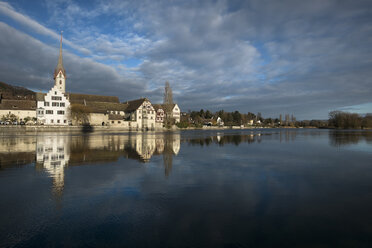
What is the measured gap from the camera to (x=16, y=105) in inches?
2616

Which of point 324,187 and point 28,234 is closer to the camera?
point 28,234

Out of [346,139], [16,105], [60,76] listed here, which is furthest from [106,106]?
[346,139]

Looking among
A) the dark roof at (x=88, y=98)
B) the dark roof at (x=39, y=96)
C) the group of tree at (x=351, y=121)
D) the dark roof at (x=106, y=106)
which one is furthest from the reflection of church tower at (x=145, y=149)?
the group of tree at (x=351, y=121)

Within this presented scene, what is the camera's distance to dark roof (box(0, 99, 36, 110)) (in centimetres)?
6481

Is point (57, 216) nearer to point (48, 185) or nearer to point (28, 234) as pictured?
point (28, 234)

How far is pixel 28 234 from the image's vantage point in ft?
15.6

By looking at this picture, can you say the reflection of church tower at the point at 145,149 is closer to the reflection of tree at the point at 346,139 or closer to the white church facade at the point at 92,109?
the reflection of tree at the point at 346,139

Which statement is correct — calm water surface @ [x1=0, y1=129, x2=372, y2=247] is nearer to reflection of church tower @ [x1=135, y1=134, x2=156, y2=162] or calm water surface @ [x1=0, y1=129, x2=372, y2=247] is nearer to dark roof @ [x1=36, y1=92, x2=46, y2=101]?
reflection of church tower @ [x1=135, y1=134, x2=156, y2=162]

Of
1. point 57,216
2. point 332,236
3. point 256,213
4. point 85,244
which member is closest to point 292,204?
point 256,213

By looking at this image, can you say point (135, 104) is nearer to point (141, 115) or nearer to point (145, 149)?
point (141, 115)

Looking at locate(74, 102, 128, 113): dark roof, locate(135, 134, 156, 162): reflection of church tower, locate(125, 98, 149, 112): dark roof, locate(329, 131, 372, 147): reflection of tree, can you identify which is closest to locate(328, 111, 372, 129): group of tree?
locate(329, 131, 372, 147): reflection of tree

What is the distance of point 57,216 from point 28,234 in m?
0.90

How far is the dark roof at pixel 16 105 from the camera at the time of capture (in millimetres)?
64812

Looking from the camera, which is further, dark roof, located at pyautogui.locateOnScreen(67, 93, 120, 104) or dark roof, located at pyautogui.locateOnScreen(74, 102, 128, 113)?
dark roof, located at pyautogui.locateOnScreen(67, 93, 120, 104)
